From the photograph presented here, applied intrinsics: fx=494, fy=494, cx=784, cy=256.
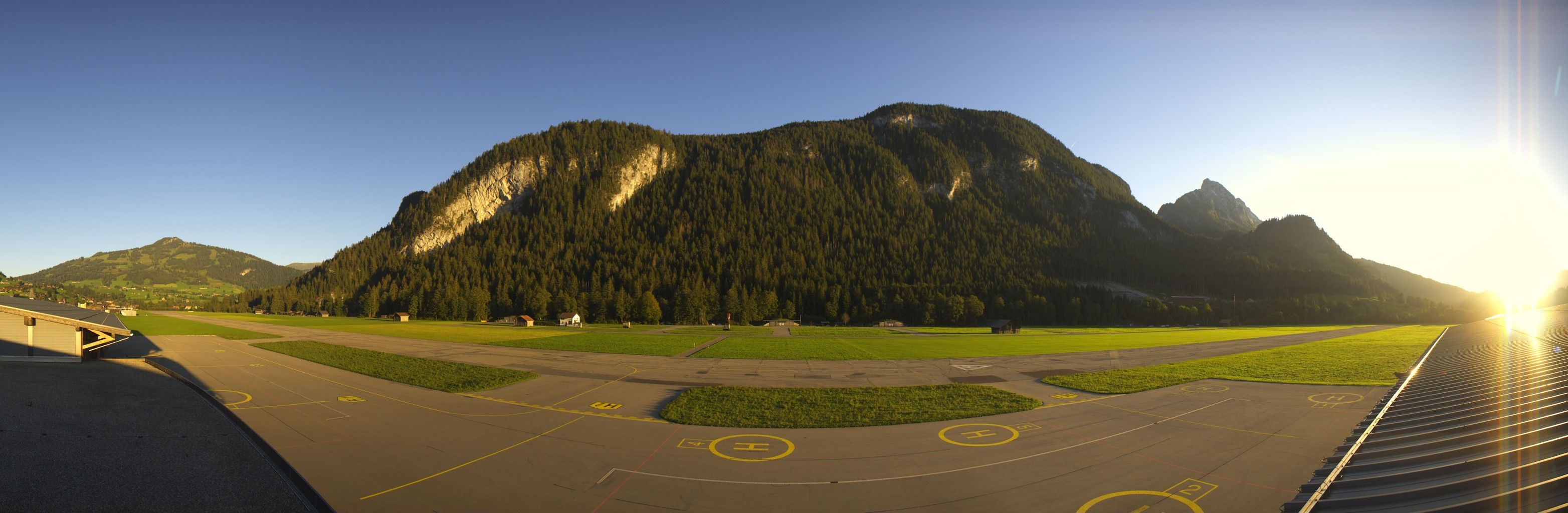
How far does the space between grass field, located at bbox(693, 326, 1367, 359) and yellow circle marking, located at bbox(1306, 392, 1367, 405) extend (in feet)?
63.4

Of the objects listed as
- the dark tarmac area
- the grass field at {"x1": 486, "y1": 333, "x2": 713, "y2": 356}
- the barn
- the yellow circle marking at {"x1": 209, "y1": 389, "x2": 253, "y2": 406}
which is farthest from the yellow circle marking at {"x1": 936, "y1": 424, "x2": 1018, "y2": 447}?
the barn

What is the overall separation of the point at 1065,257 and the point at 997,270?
3545cm

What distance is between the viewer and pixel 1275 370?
87.9ft

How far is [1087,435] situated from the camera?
14680 mm

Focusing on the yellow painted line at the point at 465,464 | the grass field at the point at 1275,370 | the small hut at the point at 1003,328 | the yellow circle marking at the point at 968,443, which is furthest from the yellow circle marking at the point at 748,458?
the small hut at the point at 1003,328

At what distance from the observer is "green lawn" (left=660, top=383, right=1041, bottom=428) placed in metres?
16.5

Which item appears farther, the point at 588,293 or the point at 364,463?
the point at 588,293

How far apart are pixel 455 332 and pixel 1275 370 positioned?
257 ft

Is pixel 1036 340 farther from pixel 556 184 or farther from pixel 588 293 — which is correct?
pixel 556 184

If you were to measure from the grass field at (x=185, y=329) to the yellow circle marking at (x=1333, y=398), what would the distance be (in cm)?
7839

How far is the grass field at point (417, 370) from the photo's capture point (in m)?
22.9

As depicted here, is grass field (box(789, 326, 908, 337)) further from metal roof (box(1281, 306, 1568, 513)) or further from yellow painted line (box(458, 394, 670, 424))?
metal roof (box(1281, 306, 1568, 513))

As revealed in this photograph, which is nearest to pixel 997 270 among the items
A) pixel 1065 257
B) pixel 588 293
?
pixel 1065 257

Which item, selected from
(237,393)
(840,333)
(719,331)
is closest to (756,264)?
(719,331)
